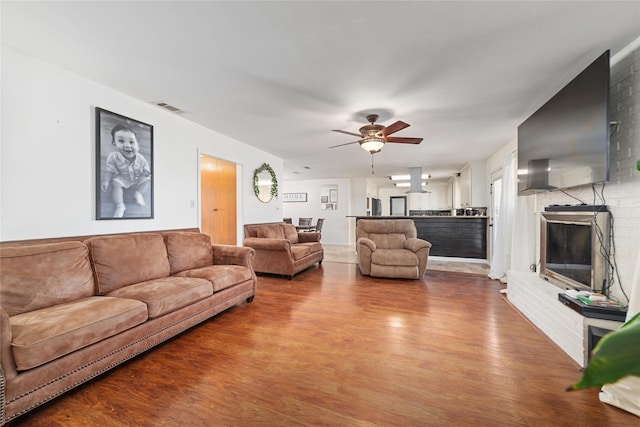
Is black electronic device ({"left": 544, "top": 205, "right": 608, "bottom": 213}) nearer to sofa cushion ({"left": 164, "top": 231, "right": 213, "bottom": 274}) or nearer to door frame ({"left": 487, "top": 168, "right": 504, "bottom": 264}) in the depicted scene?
door frame ({"left": 487, "top": 168, "right": 504, "bottom": 264})

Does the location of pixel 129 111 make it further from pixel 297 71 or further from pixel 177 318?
pixel 177 318

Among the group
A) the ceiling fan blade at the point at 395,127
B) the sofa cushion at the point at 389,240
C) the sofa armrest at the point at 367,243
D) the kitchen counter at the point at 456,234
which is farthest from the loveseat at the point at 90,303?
the kitchen counter at the point at 456,234

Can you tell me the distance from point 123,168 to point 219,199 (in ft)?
7.27

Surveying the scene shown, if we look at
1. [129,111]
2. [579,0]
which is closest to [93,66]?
[129,111]

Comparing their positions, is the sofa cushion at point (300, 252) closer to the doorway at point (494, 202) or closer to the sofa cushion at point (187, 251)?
the sofa cushion at point (187, 251)

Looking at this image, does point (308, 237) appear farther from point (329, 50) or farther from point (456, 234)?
point (329, 50)

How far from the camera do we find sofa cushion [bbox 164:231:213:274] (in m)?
3.06

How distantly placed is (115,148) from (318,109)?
7.27 ft

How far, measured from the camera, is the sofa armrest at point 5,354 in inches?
58.4

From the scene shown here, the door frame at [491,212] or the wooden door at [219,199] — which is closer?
the wooden door at [219,199]

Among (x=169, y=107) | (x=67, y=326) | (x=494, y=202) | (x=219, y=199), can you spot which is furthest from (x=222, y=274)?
(x=494, y=202)

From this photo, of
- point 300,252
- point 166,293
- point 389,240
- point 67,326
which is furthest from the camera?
point 389,240

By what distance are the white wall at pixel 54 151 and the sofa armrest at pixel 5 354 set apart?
1.04m

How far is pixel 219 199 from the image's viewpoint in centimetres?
514
